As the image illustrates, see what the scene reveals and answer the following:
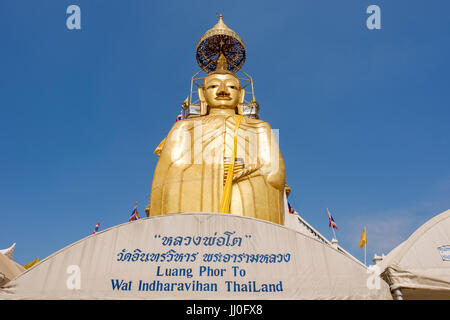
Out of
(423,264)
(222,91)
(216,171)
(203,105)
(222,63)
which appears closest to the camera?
(423,264)

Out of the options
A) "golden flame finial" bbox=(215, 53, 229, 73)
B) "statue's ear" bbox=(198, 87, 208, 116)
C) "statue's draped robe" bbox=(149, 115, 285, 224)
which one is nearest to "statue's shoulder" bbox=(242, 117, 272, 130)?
"statue's draped robe" bbox=(149, 115, 285, 224)

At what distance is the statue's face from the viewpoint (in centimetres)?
1097

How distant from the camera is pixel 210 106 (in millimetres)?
11188

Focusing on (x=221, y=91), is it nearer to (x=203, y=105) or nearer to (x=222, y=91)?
(x=222, y=91)

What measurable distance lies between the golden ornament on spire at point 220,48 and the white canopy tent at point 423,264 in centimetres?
1025

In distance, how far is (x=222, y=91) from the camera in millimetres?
10883

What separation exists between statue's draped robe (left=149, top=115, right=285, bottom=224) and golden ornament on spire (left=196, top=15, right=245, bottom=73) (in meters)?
5.26

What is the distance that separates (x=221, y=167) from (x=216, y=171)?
6.4 inches

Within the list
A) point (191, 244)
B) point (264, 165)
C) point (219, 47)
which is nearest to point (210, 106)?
point (264, 165)

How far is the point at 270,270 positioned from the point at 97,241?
2216 mm

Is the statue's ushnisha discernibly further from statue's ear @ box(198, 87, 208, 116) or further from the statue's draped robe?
statue's ear @ box(198, 87, 208, 116)

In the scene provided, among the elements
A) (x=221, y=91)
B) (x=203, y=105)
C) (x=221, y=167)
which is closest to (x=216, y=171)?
(x=221, y=167)
